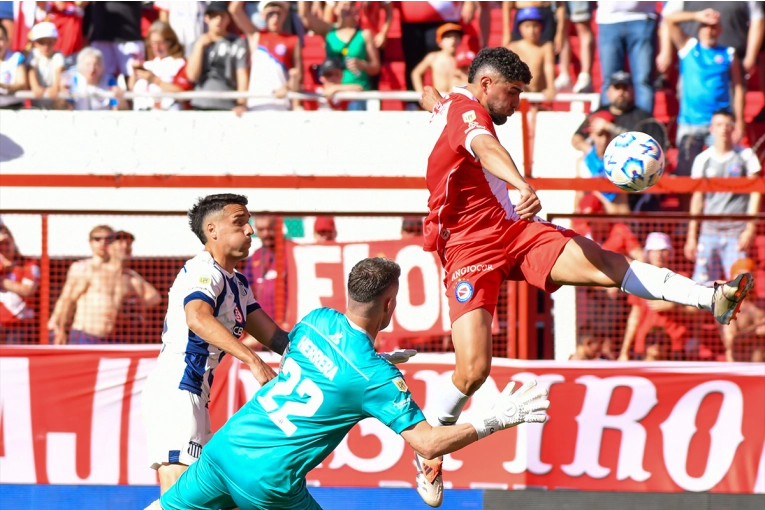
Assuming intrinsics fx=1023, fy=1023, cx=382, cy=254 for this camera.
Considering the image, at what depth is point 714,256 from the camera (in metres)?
8.02

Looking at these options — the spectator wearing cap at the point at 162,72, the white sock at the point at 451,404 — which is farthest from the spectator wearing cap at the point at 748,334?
the spectator wearing cap at the point at 162,72

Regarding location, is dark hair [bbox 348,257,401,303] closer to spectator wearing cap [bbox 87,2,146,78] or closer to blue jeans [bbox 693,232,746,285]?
blue jeans [bbox 693,232,746,285]

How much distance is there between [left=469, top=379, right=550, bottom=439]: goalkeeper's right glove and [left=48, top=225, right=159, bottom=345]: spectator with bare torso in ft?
13.9

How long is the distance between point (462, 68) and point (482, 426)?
22.8ft

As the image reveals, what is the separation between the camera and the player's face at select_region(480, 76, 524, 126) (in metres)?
5.70

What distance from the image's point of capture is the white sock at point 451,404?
19.7 feet

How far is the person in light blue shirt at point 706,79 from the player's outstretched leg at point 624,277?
5.18 metres

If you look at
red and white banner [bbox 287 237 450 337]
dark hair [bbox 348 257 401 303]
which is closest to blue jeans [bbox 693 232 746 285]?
red and white banner [bbox 287 237 450 337]

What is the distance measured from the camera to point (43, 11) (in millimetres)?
11656

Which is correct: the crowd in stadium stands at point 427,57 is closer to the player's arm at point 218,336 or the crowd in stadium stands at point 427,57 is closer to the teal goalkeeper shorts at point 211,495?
the player's arm at point 218,336

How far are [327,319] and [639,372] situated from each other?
3.97 meters

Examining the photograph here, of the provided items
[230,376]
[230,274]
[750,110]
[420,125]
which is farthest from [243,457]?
[750,110]

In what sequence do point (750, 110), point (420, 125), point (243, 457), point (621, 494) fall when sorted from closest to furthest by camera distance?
point (243, 457) → point (621, 494) → point (420, 125) → point (750, 110)

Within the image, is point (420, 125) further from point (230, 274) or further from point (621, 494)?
point (230, 274)
